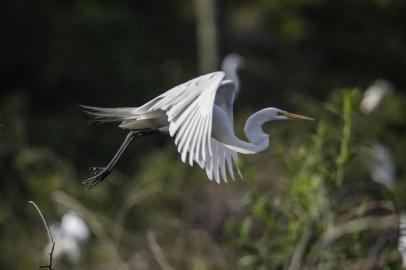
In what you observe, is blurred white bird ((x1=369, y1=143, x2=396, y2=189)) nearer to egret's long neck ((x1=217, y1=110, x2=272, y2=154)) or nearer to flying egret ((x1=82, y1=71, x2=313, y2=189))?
flying egret ((x1=82, y1=71, x2=313, y2=189))

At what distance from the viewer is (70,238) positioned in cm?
702

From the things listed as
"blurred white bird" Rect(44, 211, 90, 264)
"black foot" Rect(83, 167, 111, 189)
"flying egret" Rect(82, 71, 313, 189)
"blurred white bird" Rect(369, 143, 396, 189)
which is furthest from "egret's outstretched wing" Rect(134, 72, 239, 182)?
"blurred white bird" Rect(369, 143, 396, 189)

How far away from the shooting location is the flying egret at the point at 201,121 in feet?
11.7

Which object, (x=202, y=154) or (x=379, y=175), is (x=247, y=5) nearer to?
(x=379, y=175)

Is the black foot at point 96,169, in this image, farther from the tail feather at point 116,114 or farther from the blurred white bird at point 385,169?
the blurred white bird at point 385,169

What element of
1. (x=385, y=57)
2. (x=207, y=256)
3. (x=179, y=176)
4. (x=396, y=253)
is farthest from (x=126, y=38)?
(x=396, y=253)

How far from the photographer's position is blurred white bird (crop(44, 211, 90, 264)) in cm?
700

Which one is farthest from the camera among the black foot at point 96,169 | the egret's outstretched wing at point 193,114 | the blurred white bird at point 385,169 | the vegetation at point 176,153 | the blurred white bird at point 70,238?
the blurred white bird at point 385,169

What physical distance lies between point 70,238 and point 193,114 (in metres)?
3.60

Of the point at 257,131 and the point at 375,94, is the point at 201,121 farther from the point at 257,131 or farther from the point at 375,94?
the point at 375,94

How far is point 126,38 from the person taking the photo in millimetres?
13648

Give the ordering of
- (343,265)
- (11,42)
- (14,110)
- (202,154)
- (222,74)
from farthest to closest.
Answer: (11,42) < (14,110) < (343,265) < (222,74) < (202,154)

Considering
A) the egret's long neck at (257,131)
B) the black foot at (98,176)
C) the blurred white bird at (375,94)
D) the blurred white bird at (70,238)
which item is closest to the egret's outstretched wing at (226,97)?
the egret's long neck at (257,131)

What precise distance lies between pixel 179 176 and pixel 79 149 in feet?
10.5
